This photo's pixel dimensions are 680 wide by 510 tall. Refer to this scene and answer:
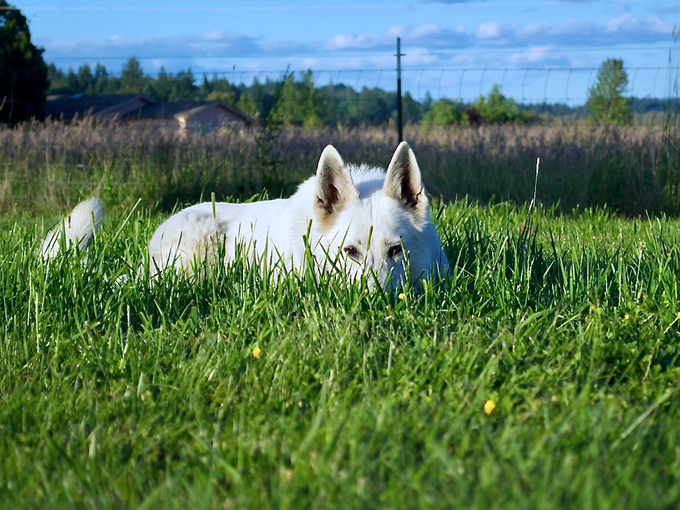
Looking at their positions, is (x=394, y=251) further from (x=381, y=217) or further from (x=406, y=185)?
(x=406, y=185)

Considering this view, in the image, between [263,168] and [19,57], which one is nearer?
[263,168]

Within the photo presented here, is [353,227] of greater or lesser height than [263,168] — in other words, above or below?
above

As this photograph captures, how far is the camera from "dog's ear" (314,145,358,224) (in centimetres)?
409

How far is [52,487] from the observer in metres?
2.00

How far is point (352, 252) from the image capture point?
396 cm

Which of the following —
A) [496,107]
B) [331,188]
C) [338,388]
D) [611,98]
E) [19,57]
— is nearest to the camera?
[338,388]

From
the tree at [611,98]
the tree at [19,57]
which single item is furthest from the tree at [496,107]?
the tree at [19,57]

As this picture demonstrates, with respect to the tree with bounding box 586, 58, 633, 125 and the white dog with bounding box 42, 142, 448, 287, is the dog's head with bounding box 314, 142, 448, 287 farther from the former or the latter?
the tree with bounding box 586, 58, 633, 125

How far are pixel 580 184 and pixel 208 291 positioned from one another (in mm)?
6919

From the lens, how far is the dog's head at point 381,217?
392 cm

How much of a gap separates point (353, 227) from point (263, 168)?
6025mm

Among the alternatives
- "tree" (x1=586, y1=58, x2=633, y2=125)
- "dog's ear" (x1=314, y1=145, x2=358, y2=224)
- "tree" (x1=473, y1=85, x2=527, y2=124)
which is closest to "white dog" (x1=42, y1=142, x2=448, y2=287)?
"dog's ear" (x1=314, y1=145, x2=358, y2=224)

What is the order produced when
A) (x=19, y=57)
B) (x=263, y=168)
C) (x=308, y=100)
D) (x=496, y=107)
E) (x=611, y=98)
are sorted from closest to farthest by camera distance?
(x=263, y=168)
(x=611, y=98)
(x=308, y=100)
(x=19, y=57)
(x=496, y=107)

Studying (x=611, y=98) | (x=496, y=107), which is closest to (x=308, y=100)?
(x=611, y=98)
